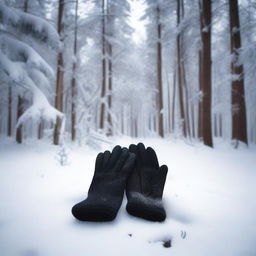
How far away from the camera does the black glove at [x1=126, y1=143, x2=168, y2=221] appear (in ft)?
4.05

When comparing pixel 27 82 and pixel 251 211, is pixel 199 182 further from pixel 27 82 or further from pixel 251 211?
pixel 27 82

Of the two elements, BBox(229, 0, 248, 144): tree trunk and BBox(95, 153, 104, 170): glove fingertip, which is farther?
BBox(229, 0, 248, 144): tree trunk

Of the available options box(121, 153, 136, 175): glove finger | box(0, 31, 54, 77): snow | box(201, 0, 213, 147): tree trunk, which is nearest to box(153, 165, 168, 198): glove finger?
box(121, 153, 136, 175): glove finger

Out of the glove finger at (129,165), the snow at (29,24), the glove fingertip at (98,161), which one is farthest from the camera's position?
the snow at (29,24)

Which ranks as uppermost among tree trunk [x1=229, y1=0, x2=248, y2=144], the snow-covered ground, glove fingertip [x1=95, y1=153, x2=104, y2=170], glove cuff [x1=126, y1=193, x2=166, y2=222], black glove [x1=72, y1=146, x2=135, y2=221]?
tree trunk [x1=229, y1=0, x2=248, y2=144]

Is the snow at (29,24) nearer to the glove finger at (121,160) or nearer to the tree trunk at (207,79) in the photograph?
the glove finger at (121,160)

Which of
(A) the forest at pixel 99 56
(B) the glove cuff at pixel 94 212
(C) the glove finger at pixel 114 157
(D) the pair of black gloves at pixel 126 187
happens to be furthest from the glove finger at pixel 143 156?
(A) the forest at pixel 99 56

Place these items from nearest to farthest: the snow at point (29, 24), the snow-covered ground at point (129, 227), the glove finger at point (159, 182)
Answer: the snow-covered ground at point (129, 227), the glove finger at point (159, 182), the snow at point (29, 24)

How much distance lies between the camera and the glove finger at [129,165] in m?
1.64

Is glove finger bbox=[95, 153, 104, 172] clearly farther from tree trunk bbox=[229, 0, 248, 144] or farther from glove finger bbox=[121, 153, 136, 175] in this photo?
tree trunk bbox=[229, 0, 248, 144]

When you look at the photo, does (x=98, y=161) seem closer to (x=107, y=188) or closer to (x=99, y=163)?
(x=99, y=163)

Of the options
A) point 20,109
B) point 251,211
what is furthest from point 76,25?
point 251,211

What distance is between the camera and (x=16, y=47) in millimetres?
5020

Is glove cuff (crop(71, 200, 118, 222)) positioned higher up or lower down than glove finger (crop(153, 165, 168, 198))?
lower down
